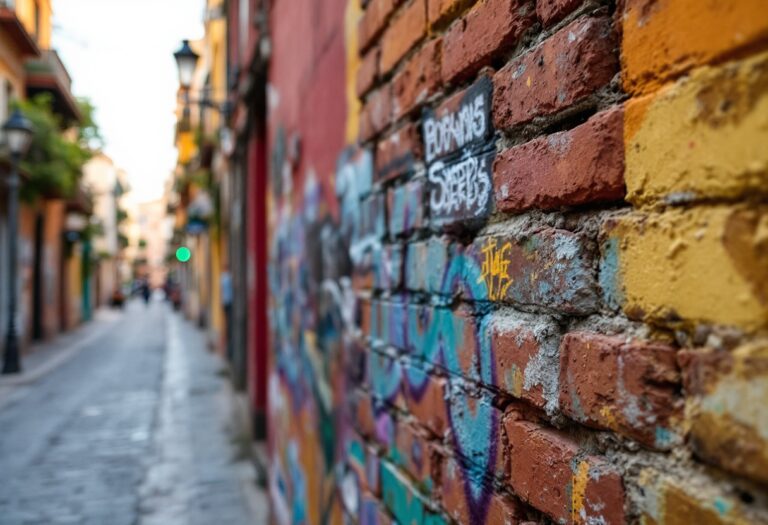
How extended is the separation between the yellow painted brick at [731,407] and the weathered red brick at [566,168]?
0.92ft

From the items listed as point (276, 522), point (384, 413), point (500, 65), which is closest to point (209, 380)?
point (276, 522)

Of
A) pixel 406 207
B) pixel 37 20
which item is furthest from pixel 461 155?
pixel 37 20

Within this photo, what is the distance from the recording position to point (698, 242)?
777 millimetres

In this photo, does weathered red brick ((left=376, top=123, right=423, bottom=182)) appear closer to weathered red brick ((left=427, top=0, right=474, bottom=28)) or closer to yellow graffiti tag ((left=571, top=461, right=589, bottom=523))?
weathered red brick ((left=427, top=0, right=474, bottom=28))

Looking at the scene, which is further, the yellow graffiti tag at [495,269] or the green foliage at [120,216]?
the green foliage at [120,216]

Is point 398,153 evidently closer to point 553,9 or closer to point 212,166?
point 553,9

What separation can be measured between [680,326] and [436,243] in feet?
2.79

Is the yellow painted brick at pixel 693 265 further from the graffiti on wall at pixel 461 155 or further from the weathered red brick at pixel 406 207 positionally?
the weathered red brick at pixel 406 207

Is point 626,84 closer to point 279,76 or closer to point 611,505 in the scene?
point 611,505

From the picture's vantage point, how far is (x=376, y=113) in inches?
82.7

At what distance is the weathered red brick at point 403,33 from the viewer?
1.69 meters

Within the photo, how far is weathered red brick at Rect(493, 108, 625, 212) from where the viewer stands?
95 cm

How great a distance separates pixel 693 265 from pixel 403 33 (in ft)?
4.01

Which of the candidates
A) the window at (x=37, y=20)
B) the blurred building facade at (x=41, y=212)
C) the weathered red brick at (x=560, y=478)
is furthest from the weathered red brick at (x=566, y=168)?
the window at (x=37, y=20)
